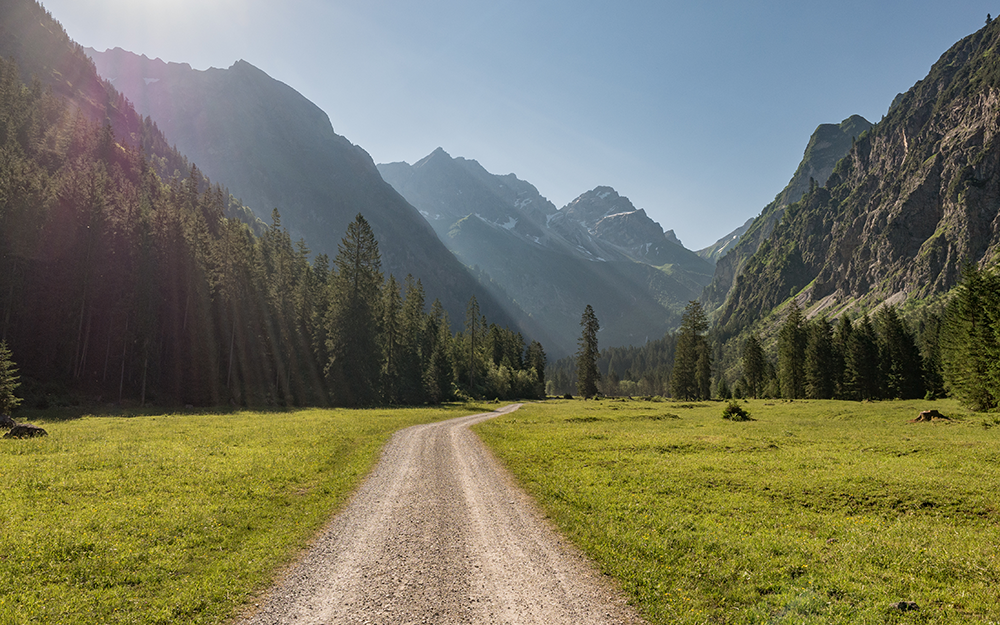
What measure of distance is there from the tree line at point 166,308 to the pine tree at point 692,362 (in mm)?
56623

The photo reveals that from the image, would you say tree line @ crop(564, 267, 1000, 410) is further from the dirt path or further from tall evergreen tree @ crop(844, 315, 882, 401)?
the dirt path

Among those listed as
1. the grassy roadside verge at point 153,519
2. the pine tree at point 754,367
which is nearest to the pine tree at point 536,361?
the pine tree at point 754,367

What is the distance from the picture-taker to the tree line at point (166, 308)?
55.8 meters

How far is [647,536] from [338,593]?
9.02 metres

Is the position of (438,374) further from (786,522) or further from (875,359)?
(875,359)

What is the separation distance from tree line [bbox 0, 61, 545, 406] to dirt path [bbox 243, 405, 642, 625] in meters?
56.6

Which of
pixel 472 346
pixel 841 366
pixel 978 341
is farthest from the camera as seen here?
pixel 472 346

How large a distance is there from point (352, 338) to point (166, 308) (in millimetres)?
28582

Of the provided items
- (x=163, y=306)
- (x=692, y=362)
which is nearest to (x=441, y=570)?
(x=163, y=306)

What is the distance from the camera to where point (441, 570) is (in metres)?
11.2

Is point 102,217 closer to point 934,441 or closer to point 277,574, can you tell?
point 277,574

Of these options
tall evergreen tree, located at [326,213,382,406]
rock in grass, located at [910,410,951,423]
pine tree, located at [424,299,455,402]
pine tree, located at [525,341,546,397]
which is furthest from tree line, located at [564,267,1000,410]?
tall evergreen tree, located at [326,213,382,406]

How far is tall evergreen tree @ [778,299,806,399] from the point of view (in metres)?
91.2

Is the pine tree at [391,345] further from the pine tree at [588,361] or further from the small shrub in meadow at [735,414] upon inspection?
the small shrub in meadow at [735,414]
